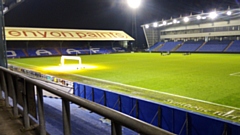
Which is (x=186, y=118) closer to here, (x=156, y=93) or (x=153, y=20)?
(x=156, y=93)

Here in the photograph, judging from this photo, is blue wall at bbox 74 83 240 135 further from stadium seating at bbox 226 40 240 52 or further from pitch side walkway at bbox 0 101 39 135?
stadium seating at bbox 226 40 240 52

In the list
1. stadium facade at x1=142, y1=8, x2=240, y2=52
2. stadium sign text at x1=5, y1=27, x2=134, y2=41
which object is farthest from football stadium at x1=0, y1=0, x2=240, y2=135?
stadium facade at x1=142, y1=8, x2=240, y2=52

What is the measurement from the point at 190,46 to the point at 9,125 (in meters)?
42.5

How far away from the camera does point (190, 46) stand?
42.9 metres

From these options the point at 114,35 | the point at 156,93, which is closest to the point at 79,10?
the point at 114,35

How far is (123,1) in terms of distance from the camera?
47.0 m

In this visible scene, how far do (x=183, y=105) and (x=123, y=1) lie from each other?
42.6m

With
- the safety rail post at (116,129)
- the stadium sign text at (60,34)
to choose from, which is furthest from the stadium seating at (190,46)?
the safety rail post at (116,129)

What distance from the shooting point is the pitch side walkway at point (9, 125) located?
3.45 metres

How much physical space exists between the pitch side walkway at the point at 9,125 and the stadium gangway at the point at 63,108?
0.12 meters

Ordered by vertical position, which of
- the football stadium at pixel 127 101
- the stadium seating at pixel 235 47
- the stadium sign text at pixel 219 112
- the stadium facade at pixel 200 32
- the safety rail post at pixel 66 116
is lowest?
the stadium sign text at pixel 219 112

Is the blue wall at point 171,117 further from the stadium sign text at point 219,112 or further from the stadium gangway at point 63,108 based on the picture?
the stadium gangway at point 63,108

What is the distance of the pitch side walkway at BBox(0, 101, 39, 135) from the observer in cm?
345

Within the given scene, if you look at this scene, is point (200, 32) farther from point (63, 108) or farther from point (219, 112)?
point (63, 108)
